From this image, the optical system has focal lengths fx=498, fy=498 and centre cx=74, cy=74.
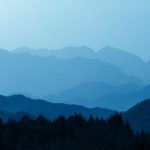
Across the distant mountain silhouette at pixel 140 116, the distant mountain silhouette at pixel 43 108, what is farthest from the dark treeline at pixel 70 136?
the distant mountain silhouette at pixel 43 108

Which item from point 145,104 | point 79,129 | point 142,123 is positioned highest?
Answer: point 145,104

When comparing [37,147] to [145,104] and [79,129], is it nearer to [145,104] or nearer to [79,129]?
[79,129]

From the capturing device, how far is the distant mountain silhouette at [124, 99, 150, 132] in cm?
10025

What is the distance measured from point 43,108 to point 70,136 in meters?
142

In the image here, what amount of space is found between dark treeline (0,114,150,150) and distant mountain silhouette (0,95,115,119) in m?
128

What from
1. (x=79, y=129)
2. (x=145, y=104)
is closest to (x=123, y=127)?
(x=79, y=129)

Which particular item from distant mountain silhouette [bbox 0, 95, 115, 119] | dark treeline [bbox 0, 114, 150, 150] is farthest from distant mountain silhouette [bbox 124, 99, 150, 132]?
dark treeline [bbox 0, 114, 150, 150]

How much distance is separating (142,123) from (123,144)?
3214 inches

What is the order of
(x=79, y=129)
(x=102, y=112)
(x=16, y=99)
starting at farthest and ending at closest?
1. (x=16, y=99)
2. (x=102, y=112)
3. (x=79, y=129)

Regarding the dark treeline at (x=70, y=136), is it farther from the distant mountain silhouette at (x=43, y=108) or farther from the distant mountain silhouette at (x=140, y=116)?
the distant mountain silhouette at (x=43, y=108)

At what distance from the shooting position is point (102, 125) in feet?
89.5

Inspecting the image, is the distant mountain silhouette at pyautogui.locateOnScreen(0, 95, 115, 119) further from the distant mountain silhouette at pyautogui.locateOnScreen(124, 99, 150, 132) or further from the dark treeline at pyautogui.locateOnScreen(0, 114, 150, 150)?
the dark treeline at pyautogui.locateOnScreen(0, 114, 150, 150)

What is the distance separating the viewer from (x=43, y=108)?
165375 mm

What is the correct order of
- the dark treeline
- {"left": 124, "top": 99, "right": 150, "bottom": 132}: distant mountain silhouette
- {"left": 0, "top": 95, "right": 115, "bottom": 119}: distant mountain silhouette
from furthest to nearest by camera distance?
{"left": 0, "top": 95, "right": 115, "bottom": 119}: distant mountain silhouette → {"left": 124, "top": 99, "right": 150, "bottom": 132}: distant mountain silhouette → the dark treeline
